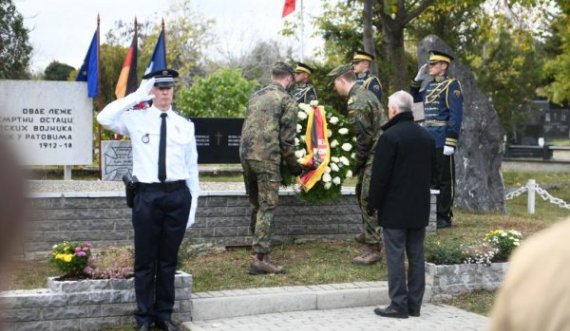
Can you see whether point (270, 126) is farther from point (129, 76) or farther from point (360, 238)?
point (129, 76)

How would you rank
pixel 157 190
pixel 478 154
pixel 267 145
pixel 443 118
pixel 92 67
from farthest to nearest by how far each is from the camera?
pixel 92 67 < pixel 478 154 < pixel 443 118 < pixel 267 145 < pixel 157 190

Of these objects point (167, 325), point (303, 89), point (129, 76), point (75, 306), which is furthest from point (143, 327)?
point (129, 76)

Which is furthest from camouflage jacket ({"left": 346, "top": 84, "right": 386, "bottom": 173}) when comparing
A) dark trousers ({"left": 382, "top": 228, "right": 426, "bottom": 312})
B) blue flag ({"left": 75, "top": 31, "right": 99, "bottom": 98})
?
blue flag ({"left": 75, "top": 31, "right": 99, "bottom": 98})

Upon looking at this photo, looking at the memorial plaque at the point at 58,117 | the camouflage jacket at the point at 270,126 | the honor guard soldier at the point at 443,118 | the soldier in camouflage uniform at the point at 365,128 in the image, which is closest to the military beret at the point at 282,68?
the camouflage jacket at the point at 270,126

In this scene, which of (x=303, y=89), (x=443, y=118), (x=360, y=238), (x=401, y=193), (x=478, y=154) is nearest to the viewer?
(x=401, y=193)

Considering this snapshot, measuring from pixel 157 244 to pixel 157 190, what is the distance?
0.44 metres

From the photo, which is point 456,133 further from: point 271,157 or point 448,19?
point 448,19

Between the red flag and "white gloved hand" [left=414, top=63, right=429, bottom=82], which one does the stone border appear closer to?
"white gloved hand" [left=414, top=63, right=429, bottom=82]

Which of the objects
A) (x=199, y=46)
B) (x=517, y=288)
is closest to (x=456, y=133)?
(x=517, y=288)

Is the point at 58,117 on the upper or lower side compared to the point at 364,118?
upper

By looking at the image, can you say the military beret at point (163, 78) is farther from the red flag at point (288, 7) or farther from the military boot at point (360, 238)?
the red flag at point (288, 7)

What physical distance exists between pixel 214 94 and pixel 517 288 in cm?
2486

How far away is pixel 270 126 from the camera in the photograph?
8789 millimetres

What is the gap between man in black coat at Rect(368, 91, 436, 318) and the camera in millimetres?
7934
